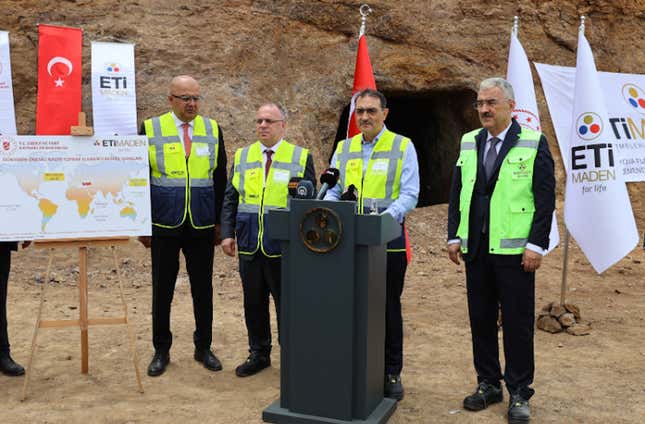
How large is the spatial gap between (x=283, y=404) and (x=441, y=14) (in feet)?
26.1

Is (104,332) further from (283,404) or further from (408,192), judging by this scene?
(408,192)

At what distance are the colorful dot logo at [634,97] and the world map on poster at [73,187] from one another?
511 centimetres

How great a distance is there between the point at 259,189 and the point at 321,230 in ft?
3.60

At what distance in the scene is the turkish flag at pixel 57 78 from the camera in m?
4.68

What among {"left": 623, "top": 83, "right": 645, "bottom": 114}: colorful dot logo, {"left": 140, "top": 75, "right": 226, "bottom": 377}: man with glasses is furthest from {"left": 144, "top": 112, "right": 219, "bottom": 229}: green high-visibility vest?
{"left": 623, "top": 83, "right": 645, "bottom": 114}: colorful dot logo

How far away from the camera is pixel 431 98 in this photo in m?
12.0

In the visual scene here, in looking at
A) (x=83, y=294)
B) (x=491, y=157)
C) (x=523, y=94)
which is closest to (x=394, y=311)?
(x=491, y=157)

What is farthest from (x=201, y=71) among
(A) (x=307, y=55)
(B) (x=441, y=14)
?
(B) (x=441, y=14)

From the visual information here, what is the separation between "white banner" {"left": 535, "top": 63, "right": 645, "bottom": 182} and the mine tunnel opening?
373cm

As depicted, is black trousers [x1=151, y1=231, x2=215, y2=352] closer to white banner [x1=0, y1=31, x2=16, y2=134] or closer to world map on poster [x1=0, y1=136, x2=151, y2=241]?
world map on poster [x1=0, y1=136, x2=151, y2=241]

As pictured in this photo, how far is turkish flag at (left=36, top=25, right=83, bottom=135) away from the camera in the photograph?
4.68 meters

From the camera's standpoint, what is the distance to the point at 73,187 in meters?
4.67

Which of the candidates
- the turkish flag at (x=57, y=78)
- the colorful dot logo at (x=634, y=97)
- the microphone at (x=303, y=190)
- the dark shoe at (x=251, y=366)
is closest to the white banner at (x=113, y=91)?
the turkish flag at (x=57, y=78)

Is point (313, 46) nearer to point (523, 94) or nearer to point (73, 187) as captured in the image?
point (523, 94)
